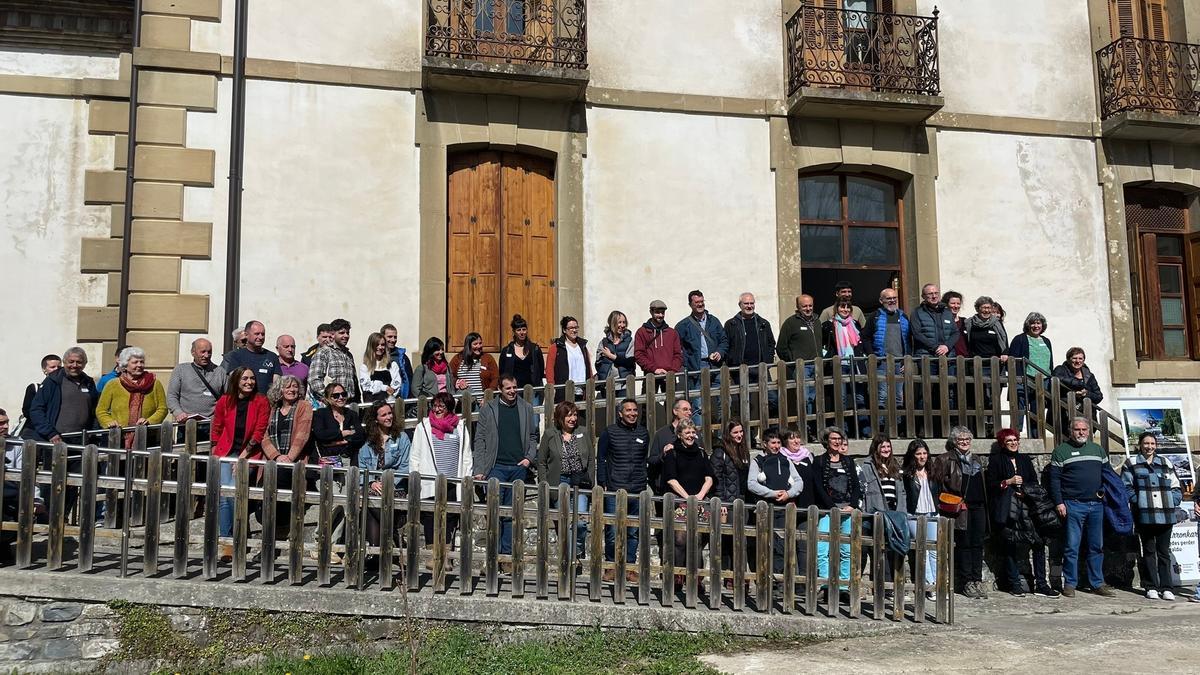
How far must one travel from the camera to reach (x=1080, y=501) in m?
9.02

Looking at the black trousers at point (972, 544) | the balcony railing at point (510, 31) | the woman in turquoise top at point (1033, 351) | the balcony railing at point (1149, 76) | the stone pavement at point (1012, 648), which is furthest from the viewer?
the balcony railing at point (1149, 76)

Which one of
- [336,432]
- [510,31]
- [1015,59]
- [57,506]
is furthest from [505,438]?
[1015,59]

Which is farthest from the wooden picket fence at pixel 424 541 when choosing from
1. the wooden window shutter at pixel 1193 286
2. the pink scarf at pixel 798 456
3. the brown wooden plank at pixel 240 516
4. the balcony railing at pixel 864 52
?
the wooden window shutter at pixel 1193 286

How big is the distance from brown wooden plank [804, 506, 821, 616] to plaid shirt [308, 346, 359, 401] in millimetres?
3901

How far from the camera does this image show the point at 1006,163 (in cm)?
1259

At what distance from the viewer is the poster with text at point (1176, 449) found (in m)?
9.14

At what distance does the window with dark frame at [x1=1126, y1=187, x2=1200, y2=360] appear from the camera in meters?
13.1

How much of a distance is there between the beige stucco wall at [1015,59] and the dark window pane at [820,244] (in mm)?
2063

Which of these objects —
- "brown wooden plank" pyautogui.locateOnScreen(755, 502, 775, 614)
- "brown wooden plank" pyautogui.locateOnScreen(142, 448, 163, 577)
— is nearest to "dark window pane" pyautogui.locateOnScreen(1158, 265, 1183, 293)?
"brown wooden plank" pyautogui.locateOnScreen(755, 502, 775, 614)

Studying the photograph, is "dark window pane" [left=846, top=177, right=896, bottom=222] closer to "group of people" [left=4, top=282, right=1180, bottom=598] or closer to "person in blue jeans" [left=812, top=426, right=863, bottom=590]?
"group of people" [left=4, top=282, right=1180, bottom=598]

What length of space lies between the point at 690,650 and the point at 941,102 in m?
7.88

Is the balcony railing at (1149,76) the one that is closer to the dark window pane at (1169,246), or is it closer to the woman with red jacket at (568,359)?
the dark window pane at (1169,246)

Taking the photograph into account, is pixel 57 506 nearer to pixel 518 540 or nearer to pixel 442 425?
pixel 442 425

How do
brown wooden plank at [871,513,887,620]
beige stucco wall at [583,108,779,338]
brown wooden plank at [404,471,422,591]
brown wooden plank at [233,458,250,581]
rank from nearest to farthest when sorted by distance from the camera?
brown wooden plank at [233,458,250,581]
brown wooden plank at [404,471,422,591]
brown wooden plank at [871,513,887,620]
beige stucco wall at [583,108,779,338]
